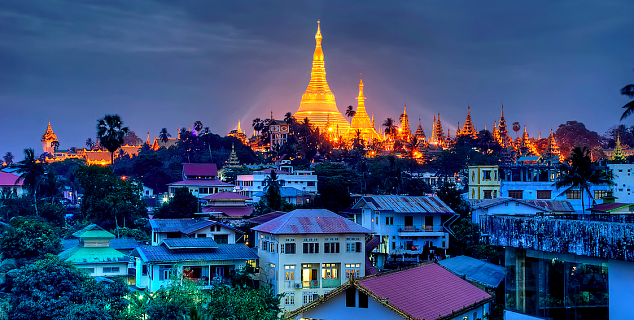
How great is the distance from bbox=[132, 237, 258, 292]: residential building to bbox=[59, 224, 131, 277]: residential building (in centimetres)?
242

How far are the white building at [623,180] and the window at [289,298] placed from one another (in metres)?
37.0

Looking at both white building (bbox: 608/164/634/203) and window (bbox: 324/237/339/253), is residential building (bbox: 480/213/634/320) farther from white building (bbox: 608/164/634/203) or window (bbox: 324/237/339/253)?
white building (bbox: 608/164/634/203)

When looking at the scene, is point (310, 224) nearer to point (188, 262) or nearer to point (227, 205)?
point (188, 262)

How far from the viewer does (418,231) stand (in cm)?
5572

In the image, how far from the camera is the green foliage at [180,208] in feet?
236

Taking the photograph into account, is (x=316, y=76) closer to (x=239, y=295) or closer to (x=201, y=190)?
(x=201, y=190)

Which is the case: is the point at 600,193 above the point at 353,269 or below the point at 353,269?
above

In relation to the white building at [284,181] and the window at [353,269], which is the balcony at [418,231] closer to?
the window at [353,269]

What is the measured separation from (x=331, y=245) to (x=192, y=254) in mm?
7630

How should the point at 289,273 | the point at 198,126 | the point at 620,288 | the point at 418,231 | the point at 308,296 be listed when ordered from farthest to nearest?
the point at 198,126
the point at 418,231
the point at 289,273
the point at 308,296
the point at 620,288

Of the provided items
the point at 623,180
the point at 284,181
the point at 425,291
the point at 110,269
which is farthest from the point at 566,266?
the point at 284,181

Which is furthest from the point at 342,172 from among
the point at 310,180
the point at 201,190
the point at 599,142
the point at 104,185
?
the point at 599,142

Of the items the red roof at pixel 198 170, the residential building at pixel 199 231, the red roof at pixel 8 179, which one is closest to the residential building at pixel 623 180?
the residential building at pixel 199 231

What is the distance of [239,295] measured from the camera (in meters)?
30.7
